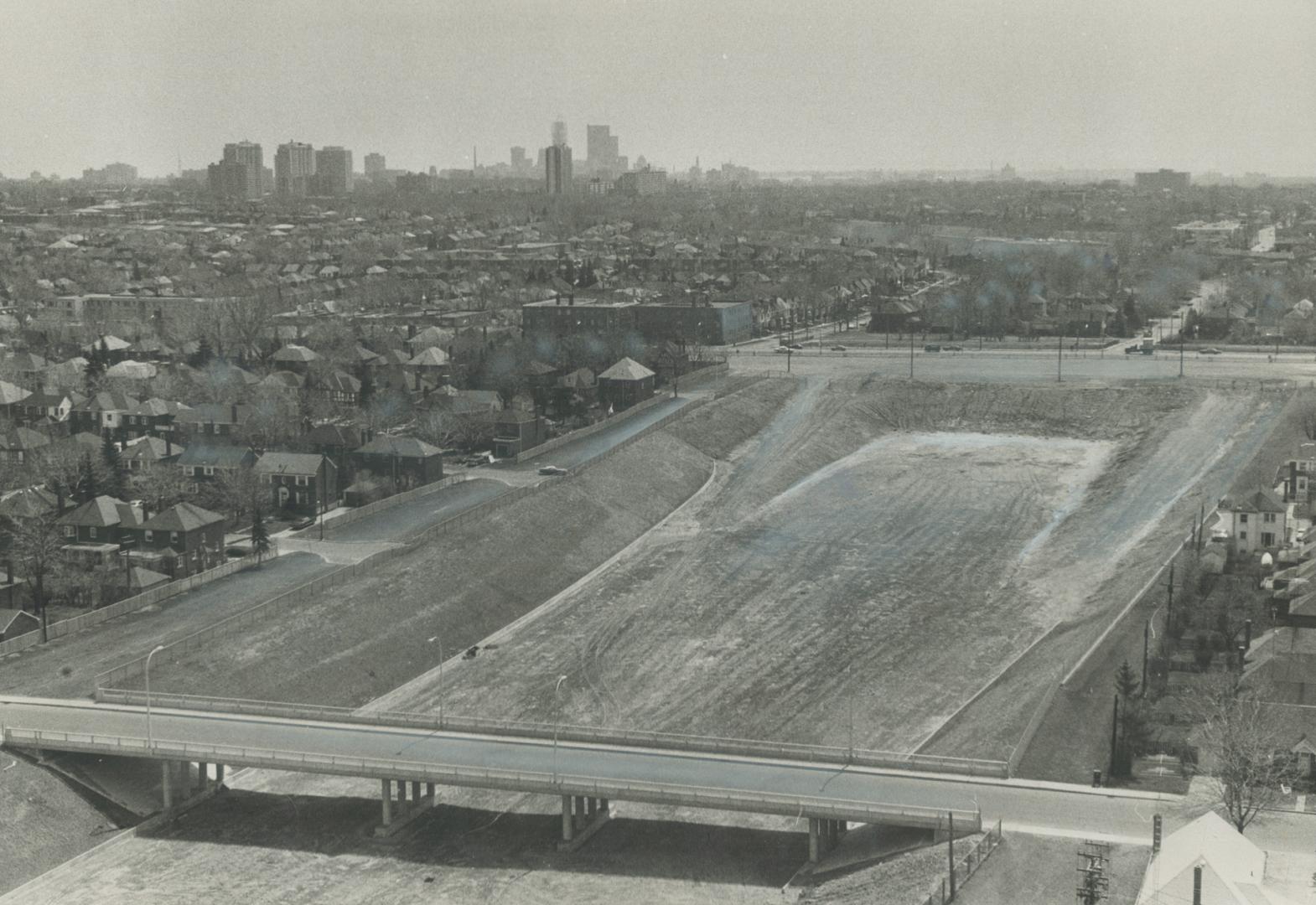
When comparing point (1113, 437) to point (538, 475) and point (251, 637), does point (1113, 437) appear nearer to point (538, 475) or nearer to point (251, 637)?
point (538, 475)

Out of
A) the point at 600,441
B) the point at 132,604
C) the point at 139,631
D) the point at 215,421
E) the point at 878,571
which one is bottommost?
the point at 878,571

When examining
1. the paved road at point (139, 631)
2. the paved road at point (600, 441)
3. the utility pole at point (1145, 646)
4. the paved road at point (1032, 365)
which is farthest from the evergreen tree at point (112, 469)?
the paved road at point (1032, 365)

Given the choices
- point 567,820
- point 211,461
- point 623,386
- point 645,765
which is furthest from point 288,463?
point 567,820

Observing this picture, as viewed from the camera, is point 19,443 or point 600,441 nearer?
point 19,443

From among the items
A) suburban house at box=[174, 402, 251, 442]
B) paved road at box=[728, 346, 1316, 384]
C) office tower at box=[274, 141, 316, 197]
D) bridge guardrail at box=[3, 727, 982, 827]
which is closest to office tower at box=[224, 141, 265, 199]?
office tower at box=[274, 141, 316, 197]

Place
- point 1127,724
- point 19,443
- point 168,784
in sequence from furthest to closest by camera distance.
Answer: point 19,443 < point 1127,724 < point 168,784

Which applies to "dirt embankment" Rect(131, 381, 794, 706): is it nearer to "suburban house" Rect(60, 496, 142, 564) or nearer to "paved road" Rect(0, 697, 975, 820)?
"paved road" Rect(0, 697, 975, 820)

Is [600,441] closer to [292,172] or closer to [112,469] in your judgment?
[112,469]
